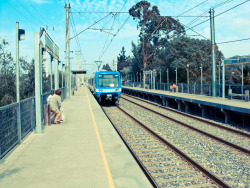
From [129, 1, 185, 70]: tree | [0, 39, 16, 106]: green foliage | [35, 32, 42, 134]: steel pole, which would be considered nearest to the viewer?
[35, 32, 42, 134]: steel pole

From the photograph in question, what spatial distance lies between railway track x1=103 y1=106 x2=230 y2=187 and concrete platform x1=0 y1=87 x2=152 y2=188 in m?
0.50

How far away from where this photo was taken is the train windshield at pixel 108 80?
20625mm

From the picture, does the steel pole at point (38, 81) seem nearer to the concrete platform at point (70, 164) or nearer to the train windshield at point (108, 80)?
the concrete platform at point (70, 164)

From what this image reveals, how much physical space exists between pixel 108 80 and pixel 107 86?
53 cm

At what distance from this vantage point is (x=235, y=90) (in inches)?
720

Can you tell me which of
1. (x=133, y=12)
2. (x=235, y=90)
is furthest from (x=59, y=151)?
(x=133, y=12)

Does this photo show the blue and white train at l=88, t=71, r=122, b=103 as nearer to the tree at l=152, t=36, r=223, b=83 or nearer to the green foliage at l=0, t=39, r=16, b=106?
the green foliage at l=0, t=39, r=16, b=106

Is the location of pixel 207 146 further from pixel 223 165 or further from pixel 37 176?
pixel 37 176

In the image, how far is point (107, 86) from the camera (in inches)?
808

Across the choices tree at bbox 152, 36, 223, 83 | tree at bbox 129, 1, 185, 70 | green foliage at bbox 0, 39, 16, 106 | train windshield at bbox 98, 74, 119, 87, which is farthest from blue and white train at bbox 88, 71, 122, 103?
tree at bbox 129, 1, 185, 70

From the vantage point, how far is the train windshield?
2062 cm

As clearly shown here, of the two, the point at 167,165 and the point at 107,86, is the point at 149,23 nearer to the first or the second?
the point at 107,86

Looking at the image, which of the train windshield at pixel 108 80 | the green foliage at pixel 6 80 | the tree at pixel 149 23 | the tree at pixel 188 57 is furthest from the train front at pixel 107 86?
the tree at pixel 149 23

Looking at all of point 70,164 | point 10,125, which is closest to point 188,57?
point 10,125
